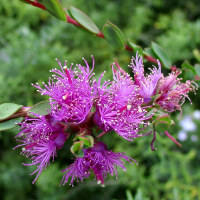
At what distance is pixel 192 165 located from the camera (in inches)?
94.7

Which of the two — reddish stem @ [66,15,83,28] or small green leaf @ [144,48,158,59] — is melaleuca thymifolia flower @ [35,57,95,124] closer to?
reddish stem @ [66,15,83,28]

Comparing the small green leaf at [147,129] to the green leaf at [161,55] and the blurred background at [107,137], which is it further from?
the blurred background at [107,137]

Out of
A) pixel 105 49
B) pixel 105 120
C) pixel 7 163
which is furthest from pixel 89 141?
pixel 105 49

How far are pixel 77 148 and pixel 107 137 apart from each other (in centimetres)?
159

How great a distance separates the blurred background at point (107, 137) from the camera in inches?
82.7

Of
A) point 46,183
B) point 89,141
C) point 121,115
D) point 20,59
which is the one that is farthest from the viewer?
point 20,59

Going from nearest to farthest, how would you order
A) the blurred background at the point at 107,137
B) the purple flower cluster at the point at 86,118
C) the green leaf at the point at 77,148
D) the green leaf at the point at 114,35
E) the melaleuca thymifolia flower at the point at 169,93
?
the green leaf at the point at 77,148 < the purple flower cluster at the point at 86,118 < the melaleuca thymifolia flower at the point at 169,93 < the green leaf at the point at 114,35 < the blurred background at the point at 107,137

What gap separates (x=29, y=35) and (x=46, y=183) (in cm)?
121

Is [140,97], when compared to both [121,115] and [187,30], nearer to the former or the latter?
[121,115]

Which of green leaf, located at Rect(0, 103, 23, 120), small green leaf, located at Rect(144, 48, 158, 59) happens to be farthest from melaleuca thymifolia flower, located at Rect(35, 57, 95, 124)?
small green leaf, located at Rect(144, 48, 158, 59)

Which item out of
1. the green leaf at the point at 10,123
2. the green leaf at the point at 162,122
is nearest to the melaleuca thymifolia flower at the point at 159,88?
the green leaf at the point at 162,122

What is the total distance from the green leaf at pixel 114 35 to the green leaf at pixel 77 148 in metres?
0.53

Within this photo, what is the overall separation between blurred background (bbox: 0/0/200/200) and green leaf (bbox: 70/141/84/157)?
3.93ft

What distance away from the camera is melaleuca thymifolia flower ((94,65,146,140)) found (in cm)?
90
